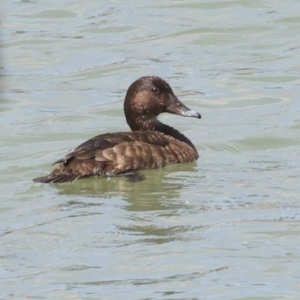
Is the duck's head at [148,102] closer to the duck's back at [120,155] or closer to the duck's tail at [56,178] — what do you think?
the duck's back at [120,155]

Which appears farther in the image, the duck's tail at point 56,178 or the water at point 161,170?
the duck's tail at point 56,178

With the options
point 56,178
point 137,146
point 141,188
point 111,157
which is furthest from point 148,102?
point 56,178

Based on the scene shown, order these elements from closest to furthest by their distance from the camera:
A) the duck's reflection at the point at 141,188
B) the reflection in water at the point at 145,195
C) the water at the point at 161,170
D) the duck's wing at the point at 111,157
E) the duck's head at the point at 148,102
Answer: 1. the water at the point at 161,170
2. the reflection in water at the point at 145,195
3. the duck's reflection at the point at 141,188
4. the duck's wing at the point at 111,157
5. the duck's head at the point at 148,102

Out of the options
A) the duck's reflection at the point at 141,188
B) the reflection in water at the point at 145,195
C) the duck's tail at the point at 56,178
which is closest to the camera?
the reflection in water at the point at 145,195

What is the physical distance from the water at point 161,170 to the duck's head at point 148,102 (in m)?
0.57

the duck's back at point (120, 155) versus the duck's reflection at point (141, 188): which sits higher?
the duck's back at point (120, 155)

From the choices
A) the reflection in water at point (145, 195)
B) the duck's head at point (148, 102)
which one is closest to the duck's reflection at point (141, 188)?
the reflection in water at point (145, 195)

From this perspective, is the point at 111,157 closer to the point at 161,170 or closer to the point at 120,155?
the point at 120,155

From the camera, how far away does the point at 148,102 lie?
11.4m

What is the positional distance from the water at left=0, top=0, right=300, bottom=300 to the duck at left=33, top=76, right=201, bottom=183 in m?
0.12

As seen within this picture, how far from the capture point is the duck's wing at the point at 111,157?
32.4 feet

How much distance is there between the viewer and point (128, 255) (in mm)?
7613

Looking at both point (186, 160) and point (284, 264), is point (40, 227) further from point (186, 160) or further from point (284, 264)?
point (186, 160)

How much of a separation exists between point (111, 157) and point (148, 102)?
1.37 meters
